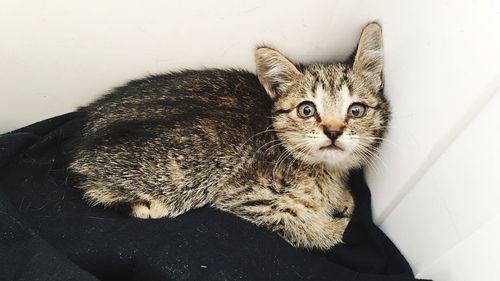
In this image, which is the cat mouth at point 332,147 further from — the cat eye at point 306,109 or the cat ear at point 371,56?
the cat ear at point 371,56

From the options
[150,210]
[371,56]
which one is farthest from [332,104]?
[150,210]

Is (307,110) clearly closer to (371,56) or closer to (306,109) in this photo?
(306,109)

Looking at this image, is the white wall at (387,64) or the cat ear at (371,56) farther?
the cat ear at (371,56)

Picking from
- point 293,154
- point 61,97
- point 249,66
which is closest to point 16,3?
point 61,97

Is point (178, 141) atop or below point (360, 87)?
below

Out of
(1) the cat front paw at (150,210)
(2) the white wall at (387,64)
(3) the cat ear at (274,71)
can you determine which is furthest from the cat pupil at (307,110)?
(1) the cat front paw at (150,210)

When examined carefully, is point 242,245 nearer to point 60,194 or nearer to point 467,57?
point 60,194

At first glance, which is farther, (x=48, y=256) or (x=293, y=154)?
(x=293, y=154)
